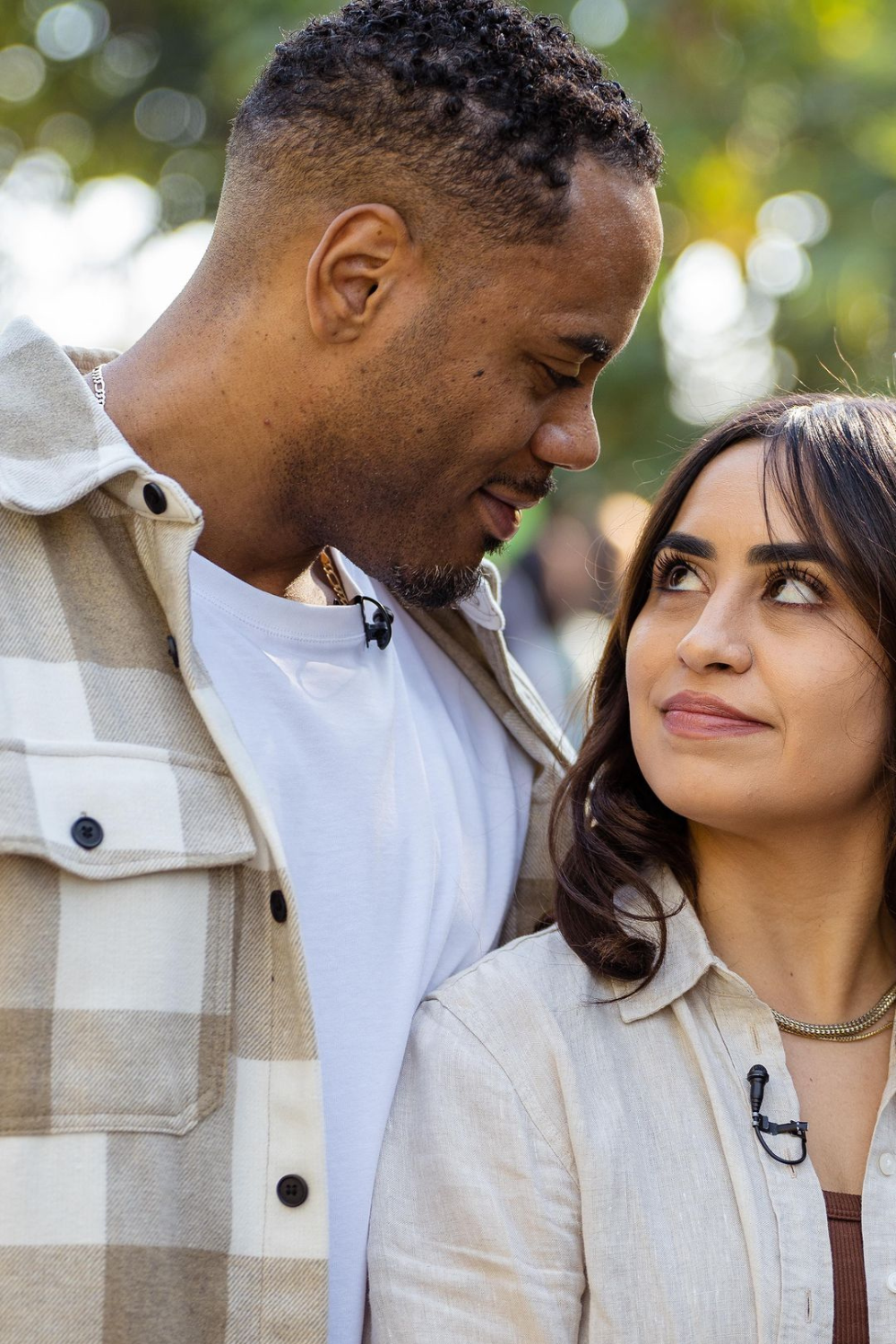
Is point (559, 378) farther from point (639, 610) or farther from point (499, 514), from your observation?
point (639, 610)

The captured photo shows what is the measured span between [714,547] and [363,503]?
25.1 inches

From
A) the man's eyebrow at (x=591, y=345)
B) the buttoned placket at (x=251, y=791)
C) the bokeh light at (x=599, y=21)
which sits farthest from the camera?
the bokeh light at (x=599, y=21)

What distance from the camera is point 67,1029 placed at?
Result: 1.94 m

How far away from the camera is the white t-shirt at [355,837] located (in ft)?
7.42

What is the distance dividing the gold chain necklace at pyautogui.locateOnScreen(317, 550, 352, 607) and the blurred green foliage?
6.05 metres

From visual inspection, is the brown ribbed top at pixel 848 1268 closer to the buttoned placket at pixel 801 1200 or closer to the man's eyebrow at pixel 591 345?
the buttoned placket at pixel 801 1200

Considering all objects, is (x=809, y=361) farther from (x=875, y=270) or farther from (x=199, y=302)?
(x=199, y=302)

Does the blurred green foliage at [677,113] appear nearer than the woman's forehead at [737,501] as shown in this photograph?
No

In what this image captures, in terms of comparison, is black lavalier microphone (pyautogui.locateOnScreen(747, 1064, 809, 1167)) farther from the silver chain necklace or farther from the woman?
the silver chain necklace

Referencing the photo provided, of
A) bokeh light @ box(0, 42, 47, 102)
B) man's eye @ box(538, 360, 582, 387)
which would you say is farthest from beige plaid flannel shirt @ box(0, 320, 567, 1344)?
bokeh light @ box(0, 42, 47, 102)

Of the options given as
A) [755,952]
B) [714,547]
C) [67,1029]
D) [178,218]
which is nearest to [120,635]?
[67,1029]

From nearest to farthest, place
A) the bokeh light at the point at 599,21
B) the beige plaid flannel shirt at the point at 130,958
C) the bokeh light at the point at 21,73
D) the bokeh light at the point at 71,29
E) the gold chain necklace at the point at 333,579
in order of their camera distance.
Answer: the beige plaid flannel shirt at the point at 130,958 → the gold chain necklace at the point at 333,579 → the bokeh light at the point at 599,21 → the bokeh light at the point at 71,29 → the bokeh light at the point at 21,73

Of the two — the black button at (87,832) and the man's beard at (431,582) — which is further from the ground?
the man's beard at (431,582)

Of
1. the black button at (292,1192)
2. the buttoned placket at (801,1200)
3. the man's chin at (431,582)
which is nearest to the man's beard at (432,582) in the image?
the man's chin at (431,582)
